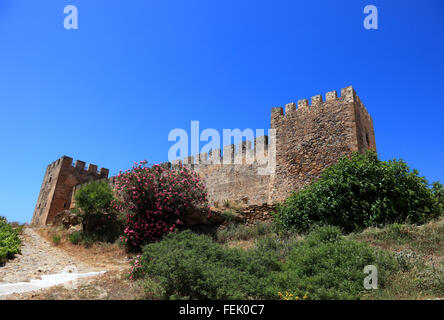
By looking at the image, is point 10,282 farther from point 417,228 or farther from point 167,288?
point 417,228

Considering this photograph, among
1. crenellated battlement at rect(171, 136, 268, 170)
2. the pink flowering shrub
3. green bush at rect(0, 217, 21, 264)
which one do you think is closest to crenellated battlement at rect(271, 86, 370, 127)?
crenellated battlement at rect(171, 136, 268, 170)

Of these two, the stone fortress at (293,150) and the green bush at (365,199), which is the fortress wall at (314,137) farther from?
the green bush at (365,199)

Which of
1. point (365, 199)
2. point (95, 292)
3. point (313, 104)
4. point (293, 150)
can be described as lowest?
point (95, 292)

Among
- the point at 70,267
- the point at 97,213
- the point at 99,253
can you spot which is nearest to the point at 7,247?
the point at 70,267

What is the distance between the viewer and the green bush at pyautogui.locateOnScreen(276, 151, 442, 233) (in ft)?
27.8

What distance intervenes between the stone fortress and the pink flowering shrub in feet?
6.02

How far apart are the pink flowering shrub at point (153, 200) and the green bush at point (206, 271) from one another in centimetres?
346

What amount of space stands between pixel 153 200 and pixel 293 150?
21.4 feet

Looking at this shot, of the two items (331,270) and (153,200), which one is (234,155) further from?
(331,270)

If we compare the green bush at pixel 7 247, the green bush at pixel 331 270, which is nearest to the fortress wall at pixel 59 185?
the green bush at pixel 7 247

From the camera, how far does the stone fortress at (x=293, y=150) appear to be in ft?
38.9

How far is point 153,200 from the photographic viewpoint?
10898mm
